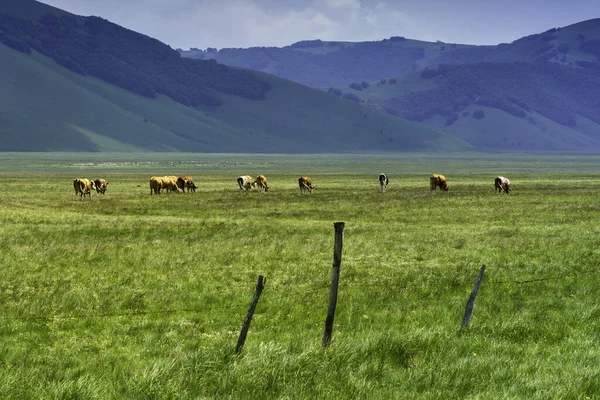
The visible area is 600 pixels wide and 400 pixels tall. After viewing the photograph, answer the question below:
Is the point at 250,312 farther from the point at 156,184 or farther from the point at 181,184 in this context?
the point at 181,184

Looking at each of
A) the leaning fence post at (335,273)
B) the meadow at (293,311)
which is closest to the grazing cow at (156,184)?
the meadow at (293,311)

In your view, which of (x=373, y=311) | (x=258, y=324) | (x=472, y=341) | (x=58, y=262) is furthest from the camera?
(x=58, y=262)

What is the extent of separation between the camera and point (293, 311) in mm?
15008

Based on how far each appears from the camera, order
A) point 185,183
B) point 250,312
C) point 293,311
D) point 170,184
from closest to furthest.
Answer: point 250,312 → point 293,311 → point 170,184 → point 185,183

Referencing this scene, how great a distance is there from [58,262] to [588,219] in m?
27.5

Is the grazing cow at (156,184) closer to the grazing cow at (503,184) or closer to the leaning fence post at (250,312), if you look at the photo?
the grazing cow at (503,184)

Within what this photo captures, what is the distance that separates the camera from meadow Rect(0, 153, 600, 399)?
9.40 metres

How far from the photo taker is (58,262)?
21.0 metres

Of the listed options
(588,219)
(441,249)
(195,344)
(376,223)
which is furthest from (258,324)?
(588,219)

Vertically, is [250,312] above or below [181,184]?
above

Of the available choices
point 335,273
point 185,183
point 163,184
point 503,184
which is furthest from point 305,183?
point 335,273

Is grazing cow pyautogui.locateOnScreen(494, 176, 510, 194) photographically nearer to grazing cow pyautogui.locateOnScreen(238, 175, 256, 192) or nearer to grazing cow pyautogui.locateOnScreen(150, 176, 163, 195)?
grazing cow pyautogui.locateOnScreen(238, 175, 256, 192)

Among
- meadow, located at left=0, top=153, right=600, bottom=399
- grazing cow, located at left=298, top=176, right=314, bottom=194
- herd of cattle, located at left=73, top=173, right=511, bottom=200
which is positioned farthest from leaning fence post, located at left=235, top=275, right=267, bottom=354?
grazing cow, located at left=298, top=176, right=314, bottom=194

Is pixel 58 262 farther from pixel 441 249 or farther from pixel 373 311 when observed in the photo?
pixel 441 249
